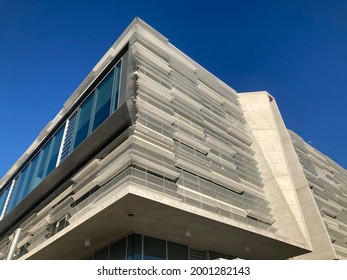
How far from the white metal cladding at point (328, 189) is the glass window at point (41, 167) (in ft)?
79.2

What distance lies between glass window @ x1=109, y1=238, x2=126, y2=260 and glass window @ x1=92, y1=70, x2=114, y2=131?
6892 millimetres

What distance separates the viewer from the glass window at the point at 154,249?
1399 cm

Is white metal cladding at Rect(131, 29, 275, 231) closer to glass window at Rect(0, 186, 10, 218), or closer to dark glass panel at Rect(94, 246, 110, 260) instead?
dark glass panel at Rect(94, 246, 110, 260)

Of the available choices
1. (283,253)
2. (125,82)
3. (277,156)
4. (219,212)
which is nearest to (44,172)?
(125,82)

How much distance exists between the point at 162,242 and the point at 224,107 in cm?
1459

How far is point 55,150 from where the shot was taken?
22.4 meters

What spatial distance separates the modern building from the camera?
13.8m

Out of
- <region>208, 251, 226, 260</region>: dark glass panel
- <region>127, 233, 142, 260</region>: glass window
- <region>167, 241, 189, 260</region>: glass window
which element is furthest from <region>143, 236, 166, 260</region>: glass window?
<region>208, 251, 226, 260</region>: dark glass panel

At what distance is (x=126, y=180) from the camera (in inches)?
495

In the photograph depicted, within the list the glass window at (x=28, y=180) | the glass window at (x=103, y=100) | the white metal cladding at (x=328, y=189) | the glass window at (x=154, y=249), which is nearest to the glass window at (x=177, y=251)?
the glass window at (x=154, y=249)

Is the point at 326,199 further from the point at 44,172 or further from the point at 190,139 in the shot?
the point at 44,172

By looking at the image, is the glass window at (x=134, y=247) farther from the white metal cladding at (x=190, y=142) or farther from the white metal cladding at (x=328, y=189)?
the white metal cladding at (x=328, y=189)

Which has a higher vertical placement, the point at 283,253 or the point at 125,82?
the point at 125,82

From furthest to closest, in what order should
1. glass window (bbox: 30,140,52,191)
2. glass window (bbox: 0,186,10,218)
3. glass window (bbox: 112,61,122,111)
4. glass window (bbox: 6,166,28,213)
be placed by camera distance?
glass window (bbox: 0,186,10,218) → glass window (bbox: 6,166,28,213) → glass window (bbox: 30,140,52,191) → glass window (bbox: 112,61,122,111)
